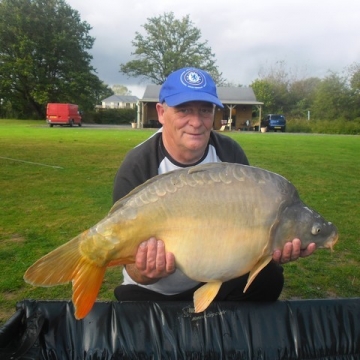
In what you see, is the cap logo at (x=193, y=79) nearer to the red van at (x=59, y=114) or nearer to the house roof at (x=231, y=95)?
the red van at (x=59, y=114)

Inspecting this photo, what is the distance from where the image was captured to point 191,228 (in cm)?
109

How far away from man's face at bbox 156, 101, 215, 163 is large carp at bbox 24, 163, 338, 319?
28cm

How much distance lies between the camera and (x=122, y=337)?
1.45m

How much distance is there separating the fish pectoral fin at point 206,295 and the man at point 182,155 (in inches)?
Result: 7.0

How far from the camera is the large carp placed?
1.08m

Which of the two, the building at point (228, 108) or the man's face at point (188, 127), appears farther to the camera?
the building at point (228, 108)

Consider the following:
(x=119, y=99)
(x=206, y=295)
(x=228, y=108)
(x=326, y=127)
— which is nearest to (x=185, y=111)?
(x=206, y=295)

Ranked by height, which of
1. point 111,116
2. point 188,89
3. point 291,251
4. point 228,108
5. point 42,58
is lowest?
point 291,251

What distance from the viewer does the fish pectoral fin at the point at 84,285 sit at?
1.09 m

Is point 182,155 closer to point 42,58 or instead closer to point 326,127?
point 326,127

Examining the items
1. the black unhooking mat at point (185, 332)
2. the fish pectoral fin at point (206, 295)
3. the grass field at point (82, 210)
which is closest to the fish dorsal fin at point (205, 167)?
the fish pectoral fin at point (206, 295)

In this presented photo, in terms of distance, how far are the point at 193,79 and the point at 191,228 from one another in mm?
572

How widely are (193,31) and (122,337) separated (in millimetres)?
32134

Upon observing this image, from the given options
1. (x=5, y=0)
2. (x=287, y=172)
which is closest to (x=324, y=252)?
(x=287, y=172)
